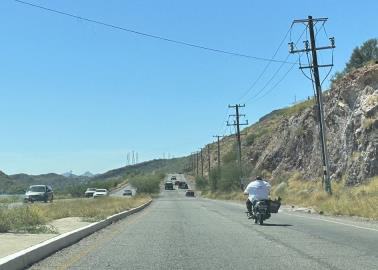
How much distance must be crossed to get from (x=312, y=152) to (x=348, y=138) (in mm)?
16740

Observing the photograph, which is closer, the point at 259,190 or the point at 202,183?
the point at 259,190

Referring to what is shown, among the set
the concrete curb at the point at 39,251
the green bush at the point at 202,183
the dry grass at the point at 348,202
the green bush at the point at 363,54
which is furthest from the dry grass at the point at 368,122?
the green bush at the point at 202,183

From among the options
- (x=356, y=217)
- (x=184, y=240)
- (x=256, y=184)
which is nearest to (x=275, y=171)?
(x=356, y=217)

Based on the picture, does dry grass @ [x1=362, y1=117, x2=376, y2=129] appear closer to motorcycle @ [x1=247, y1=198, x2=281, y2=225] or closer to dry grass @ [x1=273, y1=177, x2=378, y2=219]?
dry grass @ [x1=273, y1=177, x2=378, y2=219]

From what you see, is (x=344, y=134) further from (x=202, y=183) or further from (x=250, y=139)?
(x=202, y=183)

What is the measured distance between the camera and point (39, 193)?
190ft

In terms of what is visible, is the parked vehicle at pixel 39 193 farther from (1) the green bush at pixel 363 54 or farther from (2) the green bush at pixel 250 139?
(2) the green bush at pixel 250 139

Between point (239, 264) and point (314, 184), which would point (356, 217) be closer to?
point (239, 264)

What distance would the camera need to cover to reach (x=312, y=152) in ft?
239

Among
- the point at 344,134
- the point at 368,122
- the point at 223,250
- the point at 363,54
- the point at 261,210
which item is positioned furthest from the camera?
the point at 363,54

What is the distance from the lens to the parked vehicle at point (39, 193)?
2248 inches

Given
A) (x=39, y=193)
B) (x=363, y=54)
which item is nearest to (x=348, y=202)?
(x=39, y=193)

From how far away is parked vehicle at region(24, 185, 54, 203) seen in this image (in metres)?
57.1

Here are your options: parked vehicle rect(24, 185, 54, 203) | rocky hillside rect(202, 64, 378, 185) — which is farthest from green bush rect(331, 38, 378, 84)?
parked vehicle rect(24, 185, 54, 203)
